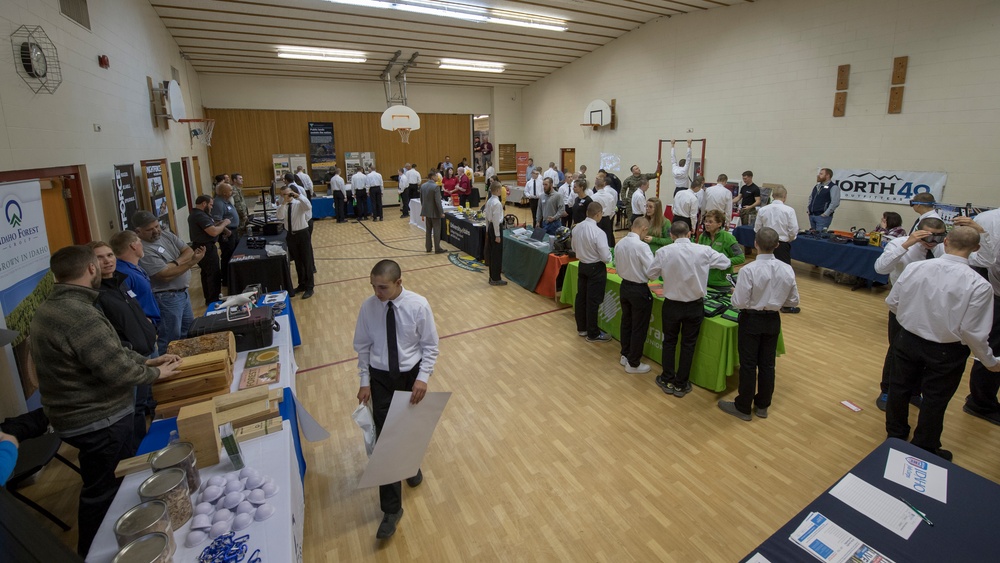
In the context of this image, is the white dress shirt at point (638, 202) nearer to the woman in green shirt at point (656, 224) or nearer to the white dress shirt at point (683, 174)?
the woman in green shirt at point (656, 224)

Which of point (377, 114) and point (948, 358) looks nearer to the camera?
point (948, 358)

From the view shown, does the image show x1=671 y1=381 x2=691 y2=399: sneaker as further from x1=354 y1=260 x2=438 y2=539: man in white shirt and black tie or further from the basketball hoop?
the basketball hoop

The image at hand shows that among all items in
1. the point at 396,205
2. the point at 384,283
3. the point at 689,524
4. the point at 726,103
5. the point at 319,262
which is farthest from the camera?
the point at 396,205

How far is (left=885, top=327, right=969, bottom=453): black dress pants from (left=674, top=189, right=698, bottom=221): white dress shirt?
16.3ft

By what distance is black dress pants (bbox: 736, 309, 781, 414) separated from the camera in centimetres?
359

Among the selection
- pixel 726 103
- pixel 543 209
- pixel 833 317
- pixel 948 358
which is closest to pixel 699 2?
pixel 726 103

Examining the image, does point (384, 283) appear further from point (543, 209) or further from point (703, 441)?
point (543, 209)

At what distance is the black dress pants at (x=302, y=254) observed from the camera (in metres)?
6.90

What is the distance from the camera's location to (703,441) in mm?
3586

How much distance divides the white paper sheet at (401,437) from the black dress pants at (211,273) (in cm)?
472

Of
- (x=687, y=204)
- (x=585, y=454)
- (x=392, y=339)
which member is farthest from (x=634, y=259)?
(x=687, y=204)

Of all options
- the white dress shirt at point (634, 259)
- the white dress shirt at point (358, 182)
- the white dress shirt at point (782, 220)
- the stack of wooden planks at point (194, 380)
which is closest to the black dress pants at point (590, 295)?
the white dress shirt at point (634, 259)

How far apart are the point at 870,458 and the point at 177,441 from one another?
3184 millimetres

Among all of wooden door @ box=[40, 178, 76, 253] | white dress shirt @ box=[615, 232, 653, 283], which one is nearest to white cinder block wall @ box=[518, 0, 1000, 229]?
white dress shirt @ box=[615, 232, 653, 283]
